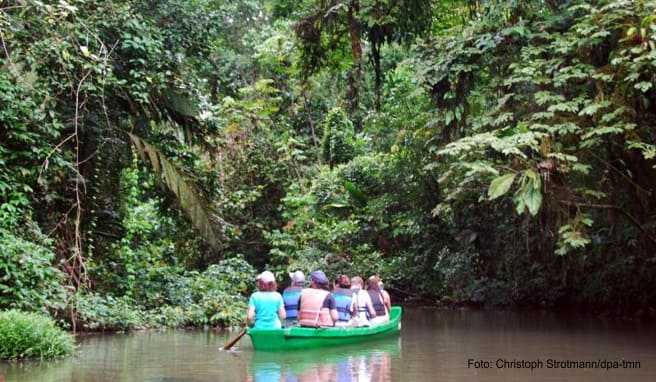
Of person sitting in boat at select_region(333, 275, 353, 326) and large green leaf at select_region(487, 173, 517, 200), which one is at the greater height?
large green leaf at select_region(487, 173, 517, 200)

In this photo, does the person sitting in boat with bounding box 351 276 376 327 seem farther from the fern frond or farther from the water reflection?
→ the fern frond

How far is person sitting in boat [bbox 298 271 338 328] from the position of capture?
1366cm

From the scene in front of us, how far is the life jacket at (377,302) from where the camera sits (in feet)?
52.9

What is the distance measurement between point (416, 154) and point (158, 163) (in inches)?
398

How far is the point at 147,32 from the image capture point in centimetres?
1596

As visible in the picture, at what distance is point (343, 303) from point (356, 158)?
11709mm

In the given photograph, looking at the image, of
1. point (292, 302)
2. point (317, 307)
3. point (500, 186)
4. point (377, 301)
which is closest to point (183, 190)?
point (292, 302)

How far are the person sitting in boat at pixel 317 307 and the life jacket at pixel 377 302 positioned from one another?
7.77 feet

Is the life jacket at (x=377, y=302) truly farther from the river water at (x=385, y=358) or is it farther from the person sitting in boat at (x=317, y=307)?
the person sitting in boat at (x=317, y=307)

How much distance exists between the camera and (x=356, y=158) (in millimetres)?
25703

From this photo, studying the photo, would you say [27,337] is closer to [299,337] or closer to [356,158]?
[299,337]

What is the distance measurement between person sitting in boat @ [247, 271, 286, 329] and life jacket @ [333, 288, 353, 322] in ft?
5.73

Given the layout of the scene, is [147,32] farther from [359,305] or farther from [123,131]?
[359,305]

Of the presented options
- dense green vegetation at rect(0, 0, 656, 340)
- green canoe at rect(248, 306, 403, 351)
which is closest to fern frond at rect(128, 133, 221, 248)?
dense green vegetation at rect(0, 0, 656, 340)
